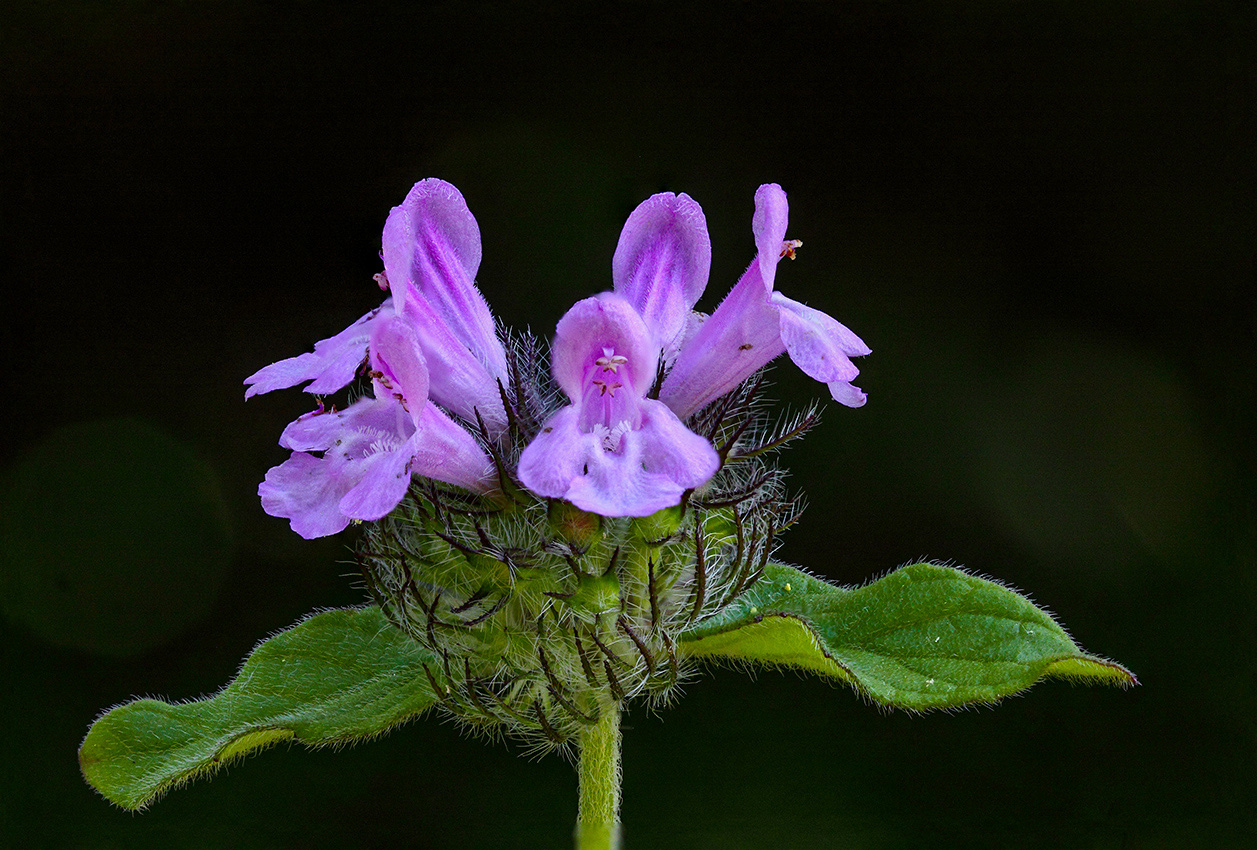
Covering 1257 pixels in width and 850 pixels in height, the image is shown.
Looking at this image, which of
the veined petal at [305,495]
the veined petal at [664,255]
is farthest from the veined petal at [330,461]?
the veined petal at [664,255]

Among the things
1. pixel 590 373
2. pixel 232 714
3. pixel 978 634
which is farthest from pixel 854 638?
pixel 232 714

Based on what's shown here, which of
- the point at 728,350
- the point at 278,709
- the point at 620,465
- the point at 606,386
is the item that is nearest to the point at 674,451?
the point at 620,465

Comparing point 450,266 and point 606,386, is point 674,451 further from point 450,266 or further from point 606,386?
point 450,266

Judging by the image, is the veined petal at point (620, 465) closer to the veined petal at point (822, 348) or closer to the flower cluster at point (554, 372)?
the flower cluster at point (554, 372)

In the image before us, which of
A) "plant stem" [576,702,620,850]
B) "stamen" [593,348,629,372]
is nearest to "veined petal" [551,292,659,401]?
"stamen" [593,348,629,372]

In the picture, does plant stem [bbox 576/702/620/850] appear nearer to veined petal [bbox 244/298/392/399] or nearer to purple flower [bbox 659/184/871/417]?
purple flower [bbox 659/184/871/417]

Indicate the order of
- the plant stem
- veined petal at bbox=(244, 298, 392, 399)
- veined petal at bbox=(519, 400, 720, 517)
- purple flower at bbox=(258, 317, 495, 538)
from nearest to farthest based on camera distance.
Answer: veined petal at bbox=(519, 400, 720, 517)
purple flower at bbox=(258, 317, 495, 538)
veined petal at bbox=(244, 298, 392, 399)
the plant stem

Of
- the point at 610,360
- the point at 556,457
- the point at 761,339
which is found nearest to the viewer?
the point at 556,457
